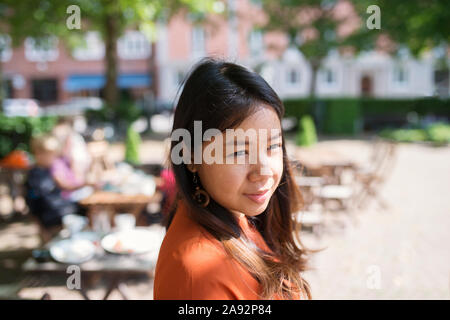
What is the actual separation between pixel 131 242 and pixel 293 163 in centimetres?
240

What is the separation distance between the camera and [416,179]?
375 inches

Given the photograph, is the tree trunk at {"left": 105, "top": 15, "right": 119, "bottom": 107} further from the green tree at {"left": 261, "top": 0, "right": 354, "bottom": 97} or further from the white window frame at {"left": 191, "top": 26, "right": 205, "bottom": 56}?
the white window frame at {"left": 191, "top": 26, "right": 205, "bottom": 56}

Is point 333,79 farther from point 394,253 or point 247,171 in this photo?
point 247,171

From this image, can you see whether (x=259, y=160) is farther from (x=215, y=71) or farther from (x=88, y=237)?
(x=88, y=237)

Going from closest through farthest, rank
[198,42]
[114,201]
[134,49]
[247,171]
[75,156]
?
[247,171] → [114,201] → [75,156] → [198,42] → [134,49]

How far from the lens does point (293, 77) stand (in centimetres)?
3603

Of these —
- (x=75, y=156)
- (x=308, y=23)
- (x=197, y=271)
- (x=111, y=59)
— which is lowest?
(x=75, y=156)

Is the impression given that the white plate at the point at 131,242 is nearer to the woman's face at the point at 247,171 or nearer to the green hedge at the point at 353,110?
the woman's face at the point at 247,171

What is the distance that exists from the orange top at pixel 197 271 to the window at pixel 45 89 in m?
40.5

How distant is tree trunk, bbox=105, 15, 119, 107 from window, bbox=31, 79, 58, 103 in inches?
961

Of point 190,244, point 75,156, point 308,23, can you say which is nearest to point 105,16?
point 75,156

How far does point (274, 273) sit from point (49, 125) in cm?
1175

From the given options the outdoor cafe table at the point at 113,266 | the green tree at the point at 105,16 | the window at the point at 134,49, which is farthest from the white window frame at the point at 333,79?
the outdoor cafe table at the point at 113,266
